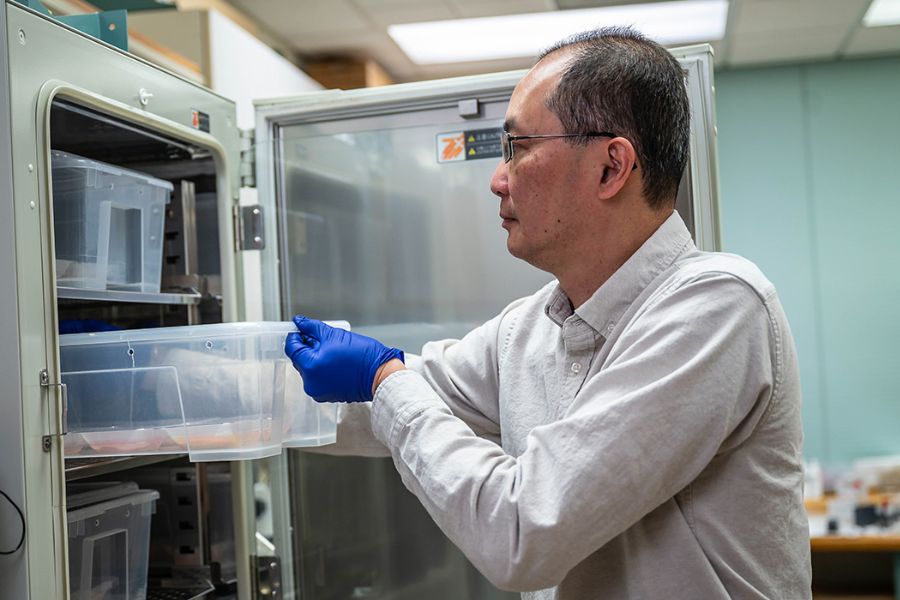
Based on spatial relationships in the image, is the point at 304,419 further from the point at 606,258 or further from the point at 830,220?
the point at 830,220

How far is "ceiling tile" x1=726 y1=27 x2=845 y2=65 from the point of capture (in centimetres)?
422

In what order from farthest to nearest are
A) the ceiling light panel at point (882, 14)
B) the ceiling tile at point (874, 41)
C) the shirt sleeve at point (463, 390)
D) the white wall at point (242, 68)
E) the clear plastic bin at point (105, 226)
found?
1. the ceiling tile at point (874, 41)
2. the ceiling light panel at point (882, 14)
3. the white wall at point (242, 68)
4. the shirt sleeve at point (463, 390)
5. the clear plastic bin at point (105, 226)

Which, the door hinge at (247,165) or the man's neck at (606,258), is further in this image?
the door hinge at (247,165)

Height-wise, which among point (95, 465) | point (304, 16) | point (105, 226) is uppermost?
point (304, 16)

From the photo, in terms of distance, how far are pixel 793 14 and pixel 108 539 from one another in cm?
360

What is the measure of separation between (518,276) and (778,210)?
3.39 metres

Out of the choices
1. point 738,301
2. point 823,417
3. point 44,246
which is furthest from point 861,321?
point 44,246

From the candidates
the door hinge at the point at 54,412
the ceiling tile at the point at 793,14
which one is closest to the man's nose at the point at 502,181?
the door hinge at the point at 54,412

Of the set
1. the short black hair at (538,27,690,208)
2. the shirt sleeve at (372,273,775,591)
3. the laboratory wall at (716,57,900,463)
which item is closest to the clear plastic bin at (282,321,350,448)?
the shirt sleeve at (372,273,775,591)

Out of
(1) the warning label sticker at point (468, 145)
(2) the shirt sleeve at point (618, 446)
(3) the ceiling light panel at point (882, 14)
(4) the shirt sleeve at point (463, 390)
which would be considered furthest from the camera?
(3) the ceiling light panel at point (882, 14)

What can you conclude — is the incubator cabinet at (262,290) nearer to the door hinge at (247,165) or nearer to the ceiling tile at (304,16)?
the door hinge at (247,165)

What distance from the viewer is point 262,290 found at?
175cm

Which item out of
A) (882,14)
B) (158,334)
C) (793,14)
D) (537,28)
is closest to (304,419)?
(158,334)

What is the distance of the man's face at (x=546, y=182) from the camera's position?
1.30 m
